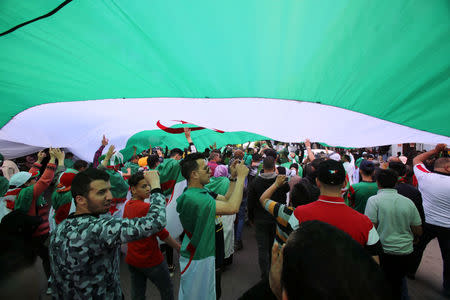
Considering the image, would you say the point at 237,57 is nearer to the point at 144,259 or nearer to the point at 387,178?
the point at 144,259

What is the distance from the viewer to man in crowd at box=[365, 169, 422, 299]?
2.58 meters

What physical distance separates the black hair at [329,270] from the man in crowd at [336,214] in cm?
126

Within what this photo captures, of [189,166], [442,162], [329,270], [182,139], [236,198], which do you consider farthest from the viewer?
[182,139]

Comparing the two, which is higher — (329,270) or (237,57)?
(237,57)

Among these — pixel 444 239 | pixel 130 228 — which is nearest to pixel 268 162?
pixel 130 228

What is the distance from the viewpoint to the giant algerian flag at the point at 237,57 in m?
1.28

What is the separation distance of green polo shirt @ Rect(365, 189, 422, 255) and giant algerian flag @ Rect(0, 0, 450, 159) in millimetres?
832

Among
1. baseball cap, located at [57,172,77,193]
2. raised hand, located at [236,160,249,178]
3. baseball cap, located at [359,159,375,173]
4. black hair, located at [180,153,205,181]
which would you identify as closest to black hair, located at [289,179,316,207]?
raised hand, located at [236,160,249,178]


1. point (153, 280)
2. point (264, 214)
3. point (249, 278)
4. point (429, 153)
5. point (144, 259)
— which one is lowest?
point (249, 278)

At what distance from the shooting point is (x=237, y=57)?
5.70 ft

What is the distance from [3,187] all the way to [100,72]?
2.56 m

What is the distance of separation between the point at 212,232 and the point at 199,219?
0.21m

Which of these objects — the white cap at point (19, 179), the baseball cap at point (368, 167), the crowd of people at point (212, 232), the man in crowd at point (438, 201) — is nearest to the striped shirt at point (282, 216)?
the crowd of people at point (212, 232)

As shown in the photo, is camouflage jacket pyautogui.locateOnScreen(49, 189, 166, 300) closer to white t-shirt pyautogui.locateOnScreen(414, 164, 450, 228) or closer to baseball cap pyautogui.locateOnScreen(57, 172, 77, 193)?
baseball cap pyautogui.locateOnScreen(57, 172, 77, 193)
